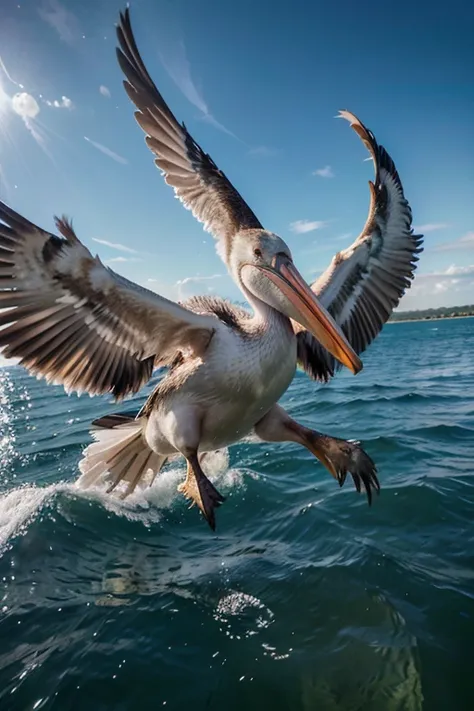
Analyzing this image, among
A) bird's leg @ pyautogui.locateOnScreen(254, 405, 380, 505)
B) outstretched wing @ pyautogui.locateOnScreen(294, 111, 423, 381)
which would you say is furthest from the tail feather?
outstretched wing @ pyautogui.locateOnScreen(294, 111, 423, 381)

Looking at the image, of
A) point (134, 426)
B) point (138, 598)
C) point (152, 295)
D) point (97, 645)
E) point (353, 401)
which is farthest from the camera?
point (353, 401)

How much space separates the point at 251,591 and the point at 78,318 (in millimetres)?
2655

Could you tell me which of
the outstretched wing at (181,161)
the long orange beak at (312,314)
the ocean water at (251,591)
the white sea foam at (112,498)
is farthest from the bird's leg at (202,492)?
the white sea foam at (112,498)

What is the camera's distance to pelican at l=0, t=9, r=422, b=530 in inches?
128

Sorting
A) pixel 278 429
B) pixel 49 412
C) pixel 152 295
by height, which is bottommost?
pixel 49 412

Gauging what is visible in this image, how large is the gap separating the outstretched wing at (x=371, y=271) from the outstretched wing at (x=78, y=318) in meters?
1.59

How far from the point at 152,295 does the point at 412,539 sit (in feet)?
11.2

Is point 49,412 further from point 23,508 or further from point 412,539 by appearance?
point 412,539

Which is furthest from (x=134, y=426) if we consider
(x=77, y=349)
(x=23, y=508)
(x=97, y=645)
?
(x=23, y=508)

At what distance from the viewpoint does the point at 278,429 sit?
443 centimetres

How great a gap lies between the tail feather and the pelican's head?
1893 mm

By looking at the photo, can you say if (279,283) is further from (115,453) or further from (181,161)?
(115,453)

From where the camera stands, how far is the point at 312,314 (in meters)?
3.28

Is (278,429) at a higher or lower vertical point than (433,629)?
higher
